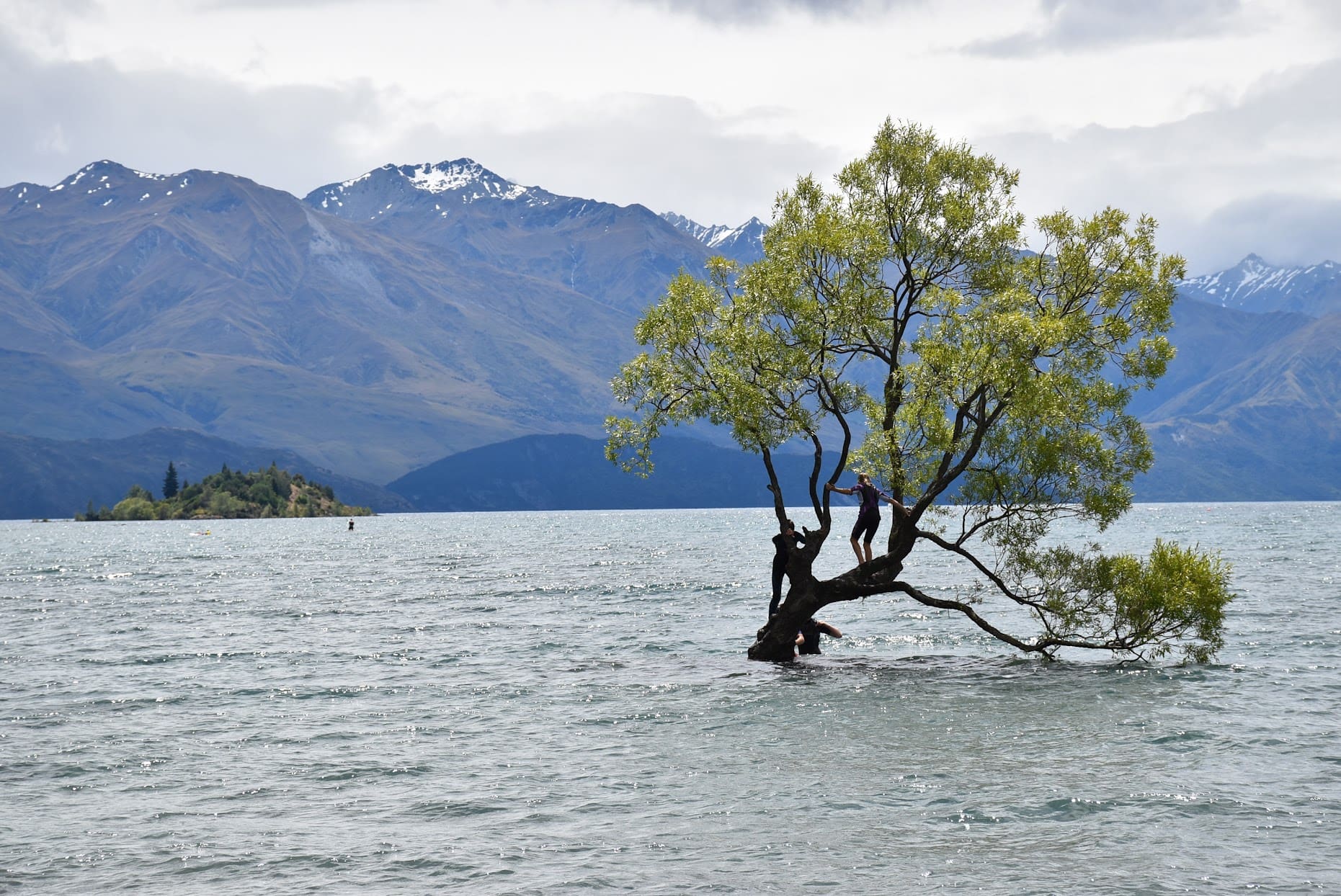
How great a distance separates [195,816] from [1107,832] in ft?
59.8

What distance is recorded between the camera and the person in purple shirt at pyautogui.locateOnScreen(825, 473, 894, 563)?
42.0 m

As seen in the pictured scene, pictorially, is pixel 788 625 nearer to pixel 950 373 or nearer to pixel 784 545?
pixel 784 545

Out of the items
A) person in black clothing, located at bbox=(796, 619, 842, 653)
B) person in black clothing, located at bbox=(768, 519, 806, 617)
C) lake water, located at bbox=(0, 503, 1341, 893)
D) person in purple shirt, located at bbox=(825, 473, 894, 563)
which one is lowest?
lake water, located at bbox=(0, 503, 1341, 893)

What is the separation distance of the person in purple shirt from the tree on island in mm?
635

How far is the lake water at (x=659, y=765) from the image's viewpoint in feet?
67.6

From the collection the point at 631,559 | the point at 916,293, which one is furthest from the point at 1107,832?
the point at 631,559

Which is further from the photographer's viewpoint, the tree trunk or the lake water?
the tree trunk

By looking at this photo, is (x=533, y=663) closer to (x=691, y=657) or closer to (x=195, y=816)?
(x=691, y=657)

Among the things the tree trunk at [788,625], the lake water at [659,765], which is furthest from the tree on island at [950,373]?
the lake water at [659,765]

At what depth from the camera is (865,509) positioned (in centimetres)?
4322

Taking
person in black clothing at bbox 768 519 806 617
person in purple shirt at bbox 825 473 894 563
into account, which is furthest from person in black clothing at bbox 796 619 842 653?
person in purple shirt at bbox 825 473 894 563

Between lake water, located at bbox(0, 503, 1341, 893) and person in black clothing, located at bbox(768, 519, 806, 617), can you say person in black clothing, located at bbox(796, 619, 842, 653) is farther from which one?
person in black clothing, located at bbox(768, 519, 806, 617)

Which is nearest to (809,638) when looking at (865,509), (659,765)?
(865,509)

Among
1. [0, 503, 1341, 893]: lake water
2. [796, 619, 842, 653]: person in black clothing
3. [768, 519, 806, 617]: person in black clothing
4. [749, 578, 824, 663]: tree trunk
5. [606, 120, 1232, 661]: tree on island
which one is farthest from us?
[796, 619, 842, 653]: person in black clothing
